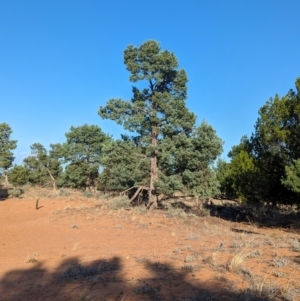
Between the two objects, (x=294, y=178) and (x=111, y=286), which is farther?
(x=294, y=178)

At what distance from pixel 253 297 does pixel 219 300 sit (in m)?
0.51

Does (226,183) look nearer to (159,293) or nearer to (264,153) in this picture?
(264,153)

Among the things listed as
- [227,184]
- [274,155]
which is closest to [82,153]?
[227,184]

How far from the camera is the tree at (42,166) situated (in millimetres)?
44406

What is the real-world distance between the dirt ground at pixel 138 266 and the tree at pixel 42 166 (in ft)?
98.7

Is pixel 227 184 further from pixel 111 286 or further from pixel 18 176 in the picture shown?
pixel 18 176

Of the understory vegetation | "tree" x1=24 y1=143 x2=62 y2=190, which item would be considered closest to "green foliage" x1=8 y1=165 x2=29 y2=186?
"tree" x1=24 y1=143 x2=62 y2=190

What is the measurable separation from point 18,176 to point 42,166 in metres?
4.41

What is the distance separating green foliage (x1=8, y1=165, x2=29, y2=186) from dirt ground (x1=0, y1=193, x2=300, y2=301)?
27770mm

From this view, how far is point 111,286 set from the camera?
20.8 ft

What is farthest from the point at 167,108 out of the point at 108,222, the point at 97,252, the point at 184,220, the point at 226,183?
the point at 97,252

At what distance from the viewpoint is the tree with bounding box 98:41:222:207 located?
69.9ft

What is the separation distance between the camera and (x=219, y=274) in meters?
6.67

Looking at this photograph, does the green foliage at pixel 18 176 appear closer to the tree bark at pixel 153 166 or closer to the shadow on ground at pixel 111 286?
the tree bark at pixel 153 166
